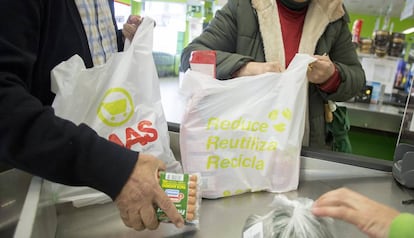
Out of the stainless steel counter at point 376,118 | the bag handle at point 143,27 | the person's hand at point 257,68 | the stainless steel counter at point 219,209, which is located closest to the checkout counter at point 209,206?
the stainless steel counter at point 219,209

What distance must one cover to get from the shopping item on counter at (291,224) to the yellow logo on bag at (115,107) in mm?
317

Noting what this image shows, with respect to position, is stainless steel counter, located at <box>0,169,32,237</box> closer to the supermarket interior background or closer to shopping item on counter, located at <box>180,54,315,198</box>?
shopping item on counter, located at <box>180,54,315,198</box>

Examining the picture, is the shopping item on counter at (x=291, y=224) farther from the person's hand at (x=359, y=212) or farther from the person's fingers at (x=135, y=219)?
the person's fingers at (x=135, y=219)

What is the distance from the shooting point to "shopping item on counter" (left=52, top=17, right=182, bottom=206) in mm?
581

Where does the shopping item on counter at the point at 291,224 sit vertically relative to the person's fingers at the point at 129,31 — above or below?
below

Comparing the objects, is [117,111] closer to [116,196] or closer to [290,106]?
[116,196]

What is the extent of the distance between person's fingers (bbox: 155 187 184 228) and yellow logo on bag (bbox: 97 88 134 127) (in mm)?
207

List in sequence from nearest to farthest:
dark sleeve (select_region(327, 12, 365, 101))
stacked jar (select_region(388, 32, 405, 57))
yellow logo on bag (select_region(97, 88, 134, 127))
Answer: yellow logo on bag (select_region(97, 88, 134, 127)), dark sleeve (select_region(327, 12, 365, 101)), stacked jar (select_region(388, 32, 405, 57))

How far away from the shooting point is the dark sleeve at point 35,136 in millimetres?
415

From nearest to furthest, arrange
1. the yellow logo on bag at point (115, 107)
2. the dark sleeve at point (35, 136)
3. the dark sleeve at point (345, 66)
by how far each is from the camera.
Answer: the dark sleeve at point (35, 136) → the yellow logo on bag at point (115, 107) → the dark sleeve at point (345, 66)

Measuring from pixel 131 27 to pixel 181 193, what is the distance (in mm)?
443

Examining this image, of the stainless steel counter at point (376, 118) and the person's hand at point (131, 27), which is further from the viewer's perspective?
the stainless steel counter at point (376, 118)

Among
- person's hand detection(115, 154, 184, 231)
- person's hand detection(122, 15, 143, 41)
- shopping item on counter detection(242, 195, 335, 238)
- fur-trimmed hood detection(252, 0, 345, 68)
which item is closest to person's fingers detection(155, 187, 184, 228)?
person's hand detection(115, 154, 184, 231)

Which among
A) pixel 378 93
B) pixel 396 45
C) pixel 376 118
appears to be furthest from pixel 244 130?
pixel 396 45
